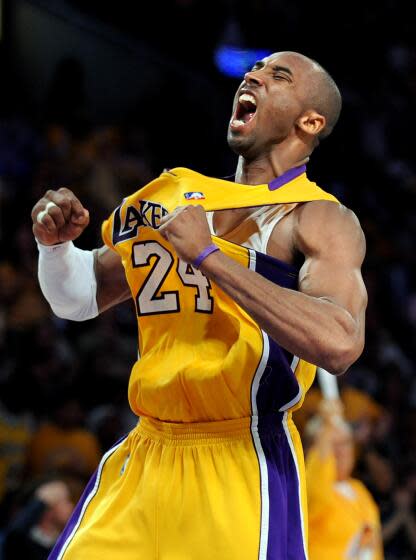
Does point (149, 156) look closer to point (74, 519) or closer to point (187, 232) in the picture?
point (74, 519)

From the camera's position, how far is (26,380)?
6477 mm

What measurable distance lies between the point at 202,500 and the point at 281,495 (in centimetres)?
22

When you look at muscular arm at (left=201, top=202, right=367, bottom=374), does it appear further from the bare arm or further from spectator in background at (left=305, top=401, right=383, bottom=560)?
spectator in background at (left=305, top=401, right=383, bottom=560)

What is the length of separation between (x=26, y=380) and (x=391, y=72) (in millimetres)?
5643

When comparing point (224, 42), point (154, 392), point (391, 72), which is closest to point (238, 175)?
point (154, 392)

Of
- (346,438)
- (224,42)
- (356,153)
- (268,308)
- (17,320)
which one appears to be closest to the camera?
(268,308)

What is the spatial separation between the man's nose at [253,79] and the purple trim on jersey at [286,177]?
284mm

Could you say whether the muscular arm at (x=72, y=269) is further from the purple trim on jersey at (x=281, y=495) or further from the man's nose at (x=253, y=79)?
the purple trim on jersey at (x=281, y=495)

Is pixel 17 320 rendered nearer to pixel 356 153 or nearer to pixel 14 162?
pixel 14 162

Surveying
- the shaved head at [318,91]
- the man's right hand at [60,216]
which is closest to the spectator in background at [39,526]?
the man's right hand at [60,216]

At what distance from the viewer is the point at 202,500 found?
2859 millimetres

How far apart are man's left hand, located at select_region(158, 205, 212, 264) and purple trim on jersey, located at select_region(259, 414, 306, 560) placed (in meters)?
0.57

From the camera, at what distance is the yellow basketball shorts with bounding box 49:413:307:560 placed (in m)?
2.81

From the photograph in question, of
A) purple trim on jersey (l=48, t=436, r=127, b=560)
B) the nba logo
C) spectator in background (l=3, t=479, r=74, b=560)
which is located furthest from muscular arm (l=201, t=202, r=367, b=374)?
spectator in background (l=3, t=479, r=74, b=560)
